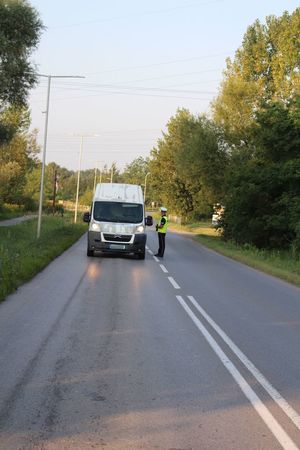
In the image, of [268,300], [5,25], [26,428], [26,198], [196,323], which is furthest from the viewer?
[26,198]

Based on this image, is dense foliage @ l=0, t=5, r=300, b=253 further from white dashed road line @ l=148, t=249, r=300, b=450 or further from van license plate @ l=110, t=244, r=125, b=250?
white dashed road line @ l=148, t=249, r=300, b=450

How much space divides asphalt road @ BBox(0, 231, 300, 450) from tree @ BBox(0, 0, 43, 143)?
19462 mm

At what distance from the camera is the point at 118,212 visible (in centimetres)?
2136

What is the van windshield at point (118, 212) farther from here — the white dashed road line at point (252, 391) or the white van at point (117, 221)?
the white dashed road line at point (252, 391)

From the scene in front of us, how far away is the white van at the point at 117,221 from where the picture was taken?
20.5 metres

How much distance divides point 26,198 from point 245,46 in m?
37.1

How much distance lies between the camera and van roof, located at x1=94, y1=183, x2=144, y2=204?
852 inches

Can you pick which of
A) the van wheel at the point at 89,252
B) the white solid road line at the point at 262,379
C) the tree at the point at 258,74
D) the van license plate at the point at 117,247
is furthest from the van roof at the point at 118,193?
the tree at the point at 258,74

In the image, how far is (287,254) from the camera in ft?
84.3

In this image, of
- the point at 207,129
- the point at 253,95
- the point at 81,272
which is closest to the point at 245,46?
the point at 253,95

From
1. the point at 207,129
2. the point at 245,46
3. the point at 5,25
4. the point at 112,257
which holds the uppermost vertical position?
the point at 245,46

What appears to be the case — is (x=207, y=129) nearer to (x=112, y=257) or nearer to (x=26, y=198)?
(x=112, y=257)

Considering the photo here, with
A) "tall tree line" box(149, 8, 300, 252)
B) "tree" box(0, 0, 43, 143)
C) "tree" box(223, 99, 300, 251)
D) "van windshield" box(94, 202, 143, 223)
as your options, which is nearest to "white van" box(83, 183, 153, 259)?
"van windshield" box(94, 202, 143, 223)

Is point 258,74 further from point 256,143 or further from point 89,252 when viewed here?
point 89,252
